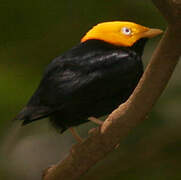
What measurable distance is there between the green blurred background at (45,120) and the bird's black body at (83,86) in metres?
1.02

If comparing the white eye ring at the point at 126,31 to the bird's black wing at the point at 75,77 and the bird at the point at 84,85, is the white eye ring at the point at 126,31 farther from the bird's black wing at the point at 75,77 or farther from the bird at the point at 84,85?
the bird's black wing at the point at 75,77

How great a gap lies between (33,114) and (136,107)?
3.09ft

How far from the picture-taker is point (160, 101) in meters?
5.66

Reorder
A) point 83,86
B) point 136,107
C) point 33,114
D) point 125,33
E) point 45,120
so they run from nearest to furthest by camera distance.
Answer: point 136,107 < point 33,114 < point 83,86 < point 125,33 < point 45,120

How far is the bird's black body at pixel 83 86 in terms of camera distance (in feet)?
14.0

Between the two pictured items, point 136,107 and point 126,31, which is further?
point 126,31

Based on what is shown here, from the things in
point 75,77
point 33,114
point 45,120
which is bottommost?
point 45,120

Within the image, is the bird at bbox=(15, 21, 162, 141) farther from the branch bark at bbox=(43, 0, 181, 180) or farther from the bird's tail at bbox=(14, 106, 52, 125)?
the branch bark at bbox=(43, 0, 181, 180)

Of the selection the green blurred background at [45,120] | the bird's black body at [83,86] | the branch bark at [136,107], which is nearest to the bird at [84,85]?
the bird's black body at [83,86]

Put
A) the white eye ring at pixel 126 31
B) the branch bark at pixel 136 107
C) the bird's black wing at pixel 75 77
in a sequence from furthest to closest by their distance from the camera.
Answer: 1. the white eye ring at pixel 126 31
2. the bird's black wing at pixel 75 77
3. the branch bark at pixel 136 107

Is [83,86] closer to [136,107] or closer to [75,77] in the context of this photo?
[75,77]

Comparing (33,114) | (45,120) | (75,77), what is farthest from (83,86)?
(45,120)

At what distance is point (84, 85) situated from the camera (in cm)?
430

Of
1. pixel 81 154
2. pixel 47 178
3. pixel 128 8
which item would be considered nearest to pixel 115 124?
pixel 81 154
